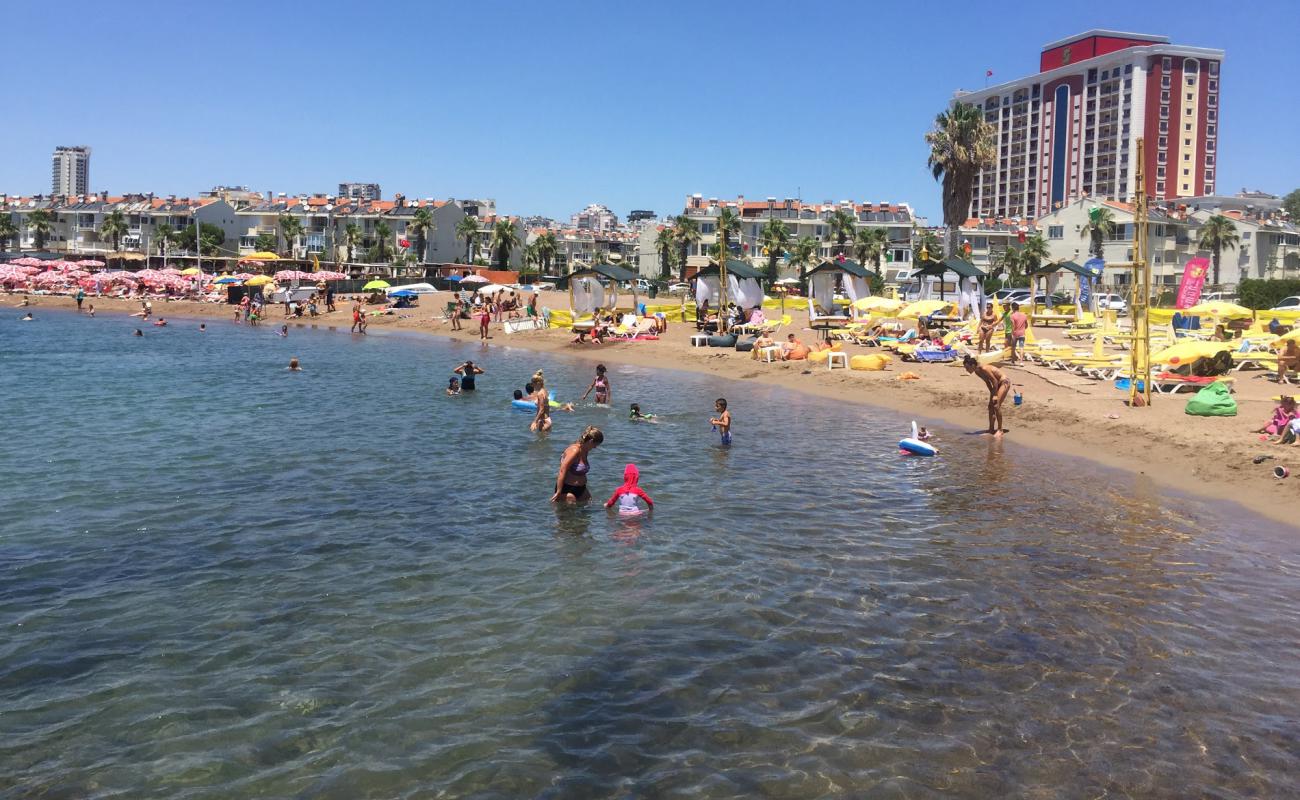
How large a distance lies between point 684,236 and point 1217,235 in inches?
1799

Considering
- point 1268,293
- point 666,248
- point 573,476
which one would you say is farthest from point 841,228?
point 573,476

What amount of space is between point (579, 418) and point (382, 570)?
12.1 meters

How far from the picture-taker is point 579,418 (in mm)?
22719

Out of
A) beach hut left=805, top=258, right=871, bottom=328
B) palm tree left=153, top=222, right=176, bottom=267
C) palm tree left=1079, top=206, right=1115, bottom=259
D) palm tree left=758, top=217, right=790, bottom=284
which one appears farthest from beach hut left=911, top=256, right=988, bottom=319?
palm tree left=153, top=222, right=176, bottom=267

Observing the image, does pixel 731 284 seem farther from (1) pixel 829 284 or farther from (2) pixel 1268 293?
(2) pixel 1268 293

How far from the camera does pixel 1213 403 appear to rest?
19188mm

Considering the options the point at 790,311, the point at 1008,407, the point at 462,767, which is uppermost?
the point at 790,311

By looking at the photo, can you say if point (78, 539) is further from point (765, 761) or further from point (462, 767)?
point (765, 761)

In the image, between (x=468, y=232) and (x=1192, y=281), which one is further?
(x=468, y=232)

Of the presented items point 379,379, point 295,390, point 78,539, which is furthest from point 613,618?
point 379,379

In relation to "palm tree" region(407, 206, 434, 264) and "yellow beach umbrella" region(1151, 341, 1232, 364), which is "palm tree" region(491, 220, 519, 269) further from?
"yellow beach umbrella" region(1151, 341, 1232, 364)

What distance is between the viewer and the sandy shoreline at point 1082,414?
50.9ft

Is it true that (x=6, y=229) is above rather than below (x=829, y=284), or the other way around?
above

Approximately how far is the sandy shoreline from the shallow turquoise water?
1.17 m
